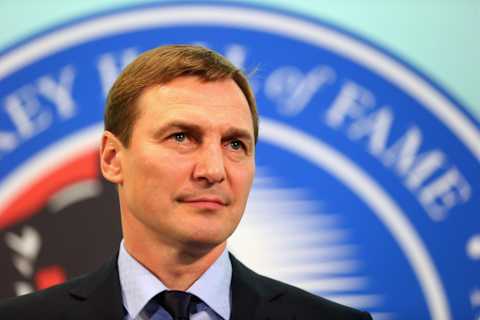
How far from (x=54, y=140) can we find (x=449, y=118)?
1.30 m

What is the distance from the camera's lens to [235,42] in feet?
7.85

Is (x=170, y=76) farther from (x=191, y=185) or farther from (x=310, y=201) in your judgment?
(x=310, y=201)

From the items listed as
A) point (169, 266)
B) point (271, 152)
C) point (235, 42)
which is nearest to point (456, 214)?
point (271, 152)

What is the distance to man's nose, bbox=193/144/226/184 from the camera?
128 centimetres

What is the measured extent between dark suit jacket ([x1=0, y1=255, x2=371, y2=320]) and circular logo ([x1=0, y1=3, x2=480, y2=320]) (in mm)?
781

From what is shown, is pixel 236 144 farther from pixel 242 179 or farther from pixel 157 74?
pixel 157 74

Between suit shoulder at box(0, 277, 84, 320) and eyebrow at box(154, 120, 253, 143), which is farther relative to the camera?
suit shoulder at box(0, 277, 84, 320)

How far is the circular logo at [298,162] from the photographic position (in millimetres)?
2307

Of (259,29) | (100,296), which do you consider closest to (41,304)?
(100,296)

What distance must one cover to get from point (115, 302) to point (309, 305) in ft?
1.33

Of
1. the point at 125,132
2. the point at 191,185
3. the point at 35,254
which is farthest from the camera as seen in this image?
the point at 35,254

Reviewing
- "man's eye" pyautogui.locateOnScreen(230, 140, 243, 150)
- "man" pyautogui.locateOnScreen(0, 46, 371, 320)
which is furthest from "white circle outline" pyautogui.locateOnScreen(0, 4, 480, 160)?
"man's eye" pyautogui.locateOnScreen(230, 140, 243, 150)

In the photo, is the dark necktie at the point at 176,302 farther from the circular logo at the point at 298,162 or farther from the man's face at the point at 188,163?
the circular logo at the point at 298,162

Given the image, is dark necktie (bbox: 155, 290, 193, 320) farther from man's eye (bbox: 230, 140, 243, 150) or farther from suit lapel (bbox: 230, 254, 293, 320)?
man's eye (bbox: 230, 140, 243, 150)
